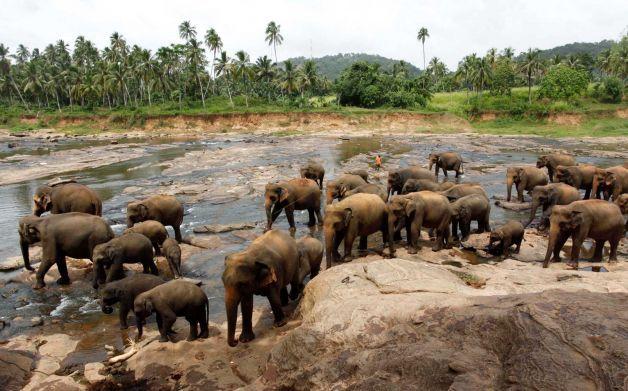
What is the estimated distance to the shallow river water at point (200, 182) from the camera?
9.95 meters

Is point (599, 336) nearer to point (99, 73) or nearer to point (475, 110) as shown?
point (475, 110)

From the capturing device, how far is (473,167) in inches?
1259

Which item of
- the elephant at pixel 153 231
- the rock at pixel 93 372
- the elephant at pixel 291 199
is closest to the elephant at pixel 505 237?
the elephant at pixel 291 199

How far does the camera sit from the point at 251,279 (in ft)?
25.3

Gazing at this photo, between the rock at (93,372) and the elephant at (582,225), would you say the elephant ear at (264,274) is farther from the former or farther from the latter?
the elephant at (582,225)

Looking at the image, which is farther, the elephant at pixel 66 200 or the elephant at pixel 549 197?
the elephant at pixel 549 197

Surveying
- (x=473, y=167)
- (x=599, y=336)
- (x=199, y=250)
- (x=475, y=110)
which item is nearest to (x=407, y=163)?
(x=473, y=167)

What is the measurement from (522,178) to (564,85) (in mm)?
56301

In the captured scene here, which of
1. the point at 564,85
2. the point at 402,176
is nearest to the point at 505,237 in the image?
the point at 402,176

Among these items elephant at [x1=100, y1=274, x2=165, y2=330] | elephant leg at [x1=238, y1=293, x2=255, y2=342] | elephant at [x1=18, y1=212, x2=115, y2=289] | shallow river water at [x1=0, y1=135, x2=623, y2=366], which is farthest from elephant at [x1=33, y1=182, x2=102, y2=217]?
elephant leg at [x1=238, y1=293, x2=255, y2=342]

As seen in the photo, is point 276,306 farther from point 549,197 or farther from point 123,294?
point 549,197

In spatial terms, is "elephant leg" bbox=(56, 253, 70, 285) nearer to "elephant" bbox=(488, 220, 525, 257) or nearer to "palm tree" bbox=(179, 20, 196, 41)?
"elephant" bbox=(488, 220, 525, 257)

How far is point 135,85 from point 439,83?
6382 centimetres

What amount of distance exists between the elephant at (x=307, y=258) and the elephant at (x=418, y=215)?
2.58 meters
